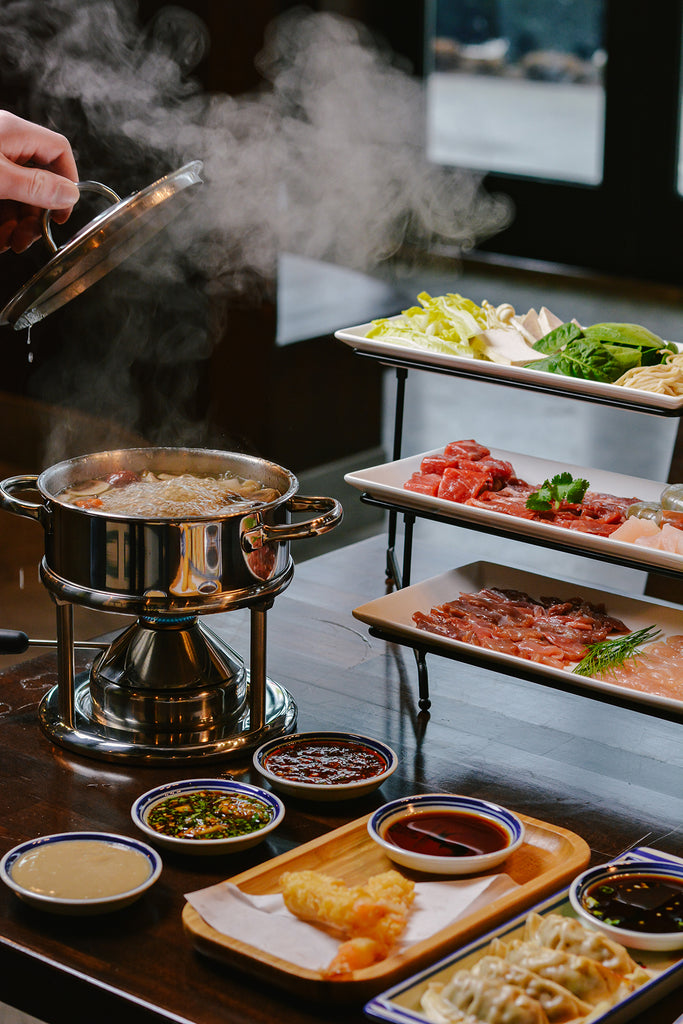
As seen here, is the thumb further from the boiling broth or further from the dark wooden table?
the dark wooden table

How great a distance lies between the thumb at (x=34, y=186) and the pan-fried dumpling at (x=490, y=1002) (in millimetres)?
1297

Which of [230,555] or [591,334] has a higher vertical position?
[591,334]

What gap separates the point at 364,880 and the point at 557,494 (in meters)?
0.75

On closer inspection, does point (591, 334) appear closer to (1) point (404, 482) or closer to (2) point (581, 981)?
(1) point (404, 482)

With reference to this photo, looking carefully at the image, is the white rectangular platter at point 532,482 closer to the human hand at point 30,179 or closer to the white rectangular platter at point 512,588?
the white rectangular platter at point 512,588

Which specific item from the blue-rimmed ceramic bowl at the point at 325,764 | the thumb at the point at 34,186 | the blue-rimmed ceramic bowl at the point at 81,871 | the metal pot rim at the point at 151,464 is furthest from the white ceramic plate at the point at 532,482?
the blue-rimmed ceramic bowl at the point at 81,871

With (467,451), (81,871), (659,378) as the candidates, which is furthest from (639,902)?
(467,451)

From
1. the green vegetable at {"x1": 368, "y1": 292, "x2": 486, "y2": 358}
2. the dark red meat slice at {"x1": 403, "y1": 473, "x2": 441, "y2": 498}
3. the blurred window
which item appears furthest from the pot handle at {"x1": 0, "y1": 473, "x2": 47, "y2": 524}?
the blurred window

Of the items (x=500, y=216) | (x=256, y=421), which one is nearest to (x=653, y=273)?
(x=500, y=216)

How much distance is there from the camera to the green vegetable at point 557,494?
2051 millimetres

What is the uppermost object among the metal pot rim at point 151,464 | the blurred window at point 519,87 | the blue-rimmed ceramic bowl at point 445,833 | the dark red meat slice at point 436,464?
the blurred window at point 519,87

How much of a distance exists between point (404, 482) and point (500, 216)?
6813mm

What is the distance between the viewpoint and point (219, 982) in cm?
144

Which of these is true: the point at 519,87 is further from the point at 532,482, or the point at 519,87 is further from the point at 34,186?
the point at 34,186
